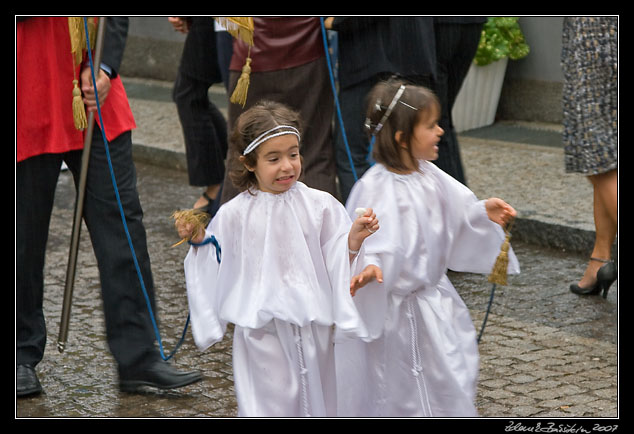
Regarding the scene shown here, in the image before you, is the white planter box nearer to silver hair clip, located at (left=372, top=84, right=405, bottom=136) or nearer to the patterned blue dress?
the patterned blue dress

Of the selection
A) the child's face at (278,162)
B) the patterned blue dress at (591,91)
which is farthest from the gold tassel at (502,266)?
the patterned blue dress at (591,91)

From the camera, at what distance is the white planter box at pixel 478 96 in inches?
348

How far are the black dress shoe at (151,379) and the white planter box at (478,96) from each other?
4929 mm

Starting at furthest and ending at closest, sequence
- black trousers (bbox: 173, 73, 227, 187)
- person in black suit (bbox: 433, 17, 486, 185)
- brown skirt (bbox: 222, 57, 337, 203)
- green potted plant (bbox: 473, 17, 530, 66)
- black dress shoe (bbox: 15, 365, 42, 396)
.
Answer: green potted plant (bbox: 473, 17, 530, 66)
black trousers (bbox: 173, 73, 227, 187)
person in black suit (bbox: 433, 17, 486, 185)
brown skirt (bbox: 222, 57, 337, 203)
black dress shoe (bbox: 15, 365, 42, 396)

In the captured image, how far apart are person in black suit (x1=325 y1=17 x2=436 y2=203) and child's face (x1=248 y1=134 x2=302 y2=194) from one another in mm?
1881

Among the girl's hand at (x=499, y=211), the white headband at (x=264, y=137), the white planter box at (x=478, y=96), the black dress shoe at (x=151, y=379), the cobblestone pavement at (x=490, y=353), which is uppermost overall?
the white headband at (x=264, y=137)

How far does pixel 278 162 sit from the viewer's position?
139 inches

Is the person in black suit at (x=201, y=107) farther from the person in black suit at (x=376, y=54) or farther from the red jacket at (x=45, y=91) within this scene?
the red jacket at (x=45, y=91)

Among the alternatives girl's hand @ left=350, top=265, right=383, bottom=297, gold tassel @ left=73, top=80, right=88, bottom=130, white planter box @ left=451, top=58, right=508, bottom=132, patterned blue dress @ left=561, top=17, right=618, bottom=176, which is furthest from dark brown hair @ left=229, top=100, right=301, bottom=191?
white planter box @ left=451, top=58, right=508, bottom=132

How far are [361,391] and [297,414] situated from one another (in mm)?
323

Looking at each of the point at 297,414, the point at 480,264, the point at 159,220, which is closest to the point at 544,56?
the point at 159,220

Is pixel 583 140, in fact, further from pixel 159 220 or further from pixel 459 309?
pixel 159 220

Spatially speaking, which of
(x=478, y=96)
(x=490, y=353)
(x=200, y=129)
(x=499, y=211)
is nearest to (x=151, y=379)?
(x=490, y=353)

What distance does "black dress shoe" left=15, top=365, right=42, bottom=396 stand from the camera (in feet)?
14.0
